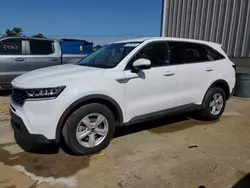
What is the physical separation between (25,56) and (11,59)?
1.27 feet

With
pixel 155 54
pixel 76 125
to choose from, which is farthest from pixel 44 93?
pixel 155 54

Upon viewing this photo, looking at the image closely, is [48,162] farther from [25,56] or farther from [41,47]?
[41,47]

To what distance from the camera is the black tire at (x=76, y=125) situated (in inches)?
127

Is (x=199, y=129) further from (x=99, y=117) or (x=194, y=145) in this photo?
(x=99, y=117)

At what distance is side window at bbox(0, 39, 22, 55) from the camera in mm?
6742

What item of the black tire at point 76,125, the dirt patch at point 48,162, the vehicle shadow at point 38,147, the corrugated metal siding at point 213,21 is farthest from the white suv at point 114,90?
the corrugated metal siding at point 213,21

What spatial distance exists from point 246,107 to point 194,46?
290 cm

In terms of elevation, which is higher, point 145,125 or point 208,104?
point 208,104

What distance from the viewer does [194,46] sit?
187 inches

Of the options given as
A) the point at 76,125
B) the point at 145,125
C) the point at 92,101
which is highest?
the point at 92,101

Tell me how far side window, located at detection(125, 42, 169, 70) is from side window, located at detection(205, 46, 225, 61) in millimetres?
1140

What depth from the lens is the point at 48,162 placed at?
130 inches

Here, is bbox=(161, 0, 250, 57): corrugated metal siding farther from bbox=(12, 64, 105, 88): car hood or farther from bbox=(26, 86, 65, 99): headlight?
bbox=(26, 86, 65, 99): headlight

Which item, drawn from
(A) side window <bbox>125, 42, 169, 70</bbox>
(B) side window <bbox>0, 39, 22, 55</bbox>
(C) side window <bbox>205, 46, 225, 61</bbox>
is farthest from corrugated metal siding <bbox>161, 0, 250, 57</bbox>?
(B) side window <bbox>0, 39, 22, 55</bbox>
